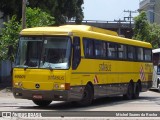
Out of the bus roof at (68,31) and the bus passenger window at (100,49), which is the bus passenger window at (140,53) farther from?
the bus passenger window at (100,49)

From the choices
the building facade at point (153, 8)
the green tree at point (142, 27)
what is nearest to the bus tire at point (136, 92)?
the green tree at point (142, 27)

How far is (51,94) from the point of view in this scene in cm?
1792

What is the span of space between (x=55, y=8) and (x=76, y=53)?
22.6m

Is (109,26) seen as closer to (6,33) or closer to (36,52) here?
(6,33)

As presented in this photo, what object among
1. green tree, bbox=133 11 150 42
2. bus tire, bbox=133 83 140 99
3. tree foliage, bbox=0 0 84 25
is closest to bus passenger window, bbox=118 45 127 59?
bus tire, bbox=133 83 140 99

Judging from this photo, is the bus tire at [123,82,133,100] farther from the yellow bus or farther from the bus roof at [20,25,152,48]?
the yellow bus

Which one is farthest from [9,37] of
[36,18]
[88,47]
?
[88,47]

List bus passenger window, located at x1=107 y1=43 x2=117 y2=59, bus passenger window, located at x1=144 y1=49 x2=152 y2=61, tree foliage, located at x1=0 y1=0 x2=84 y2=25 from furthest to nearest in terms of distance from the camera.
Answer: tree foliage, located at x1=0 y1=0 x2=84 y2=25 < bus passenger window, located at x1=144 y1=49 x2=152 y2=61 < bus passenger window, located at x1=107 y1=43 x2=117 y2=59

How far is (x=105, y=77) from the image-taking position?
21781 millimetres

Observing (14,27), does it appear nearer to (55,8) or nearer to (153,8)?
(55,8)

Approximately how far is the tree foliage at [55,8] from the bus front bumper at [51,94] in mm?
17332

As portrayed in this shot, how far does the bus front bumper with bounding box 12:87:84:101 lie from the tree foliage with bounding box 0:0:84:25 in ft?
56.9

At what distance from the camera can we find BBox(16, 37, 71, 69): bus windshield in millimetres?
18156

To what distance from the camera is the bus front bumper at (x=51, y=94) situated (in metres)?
17.9
